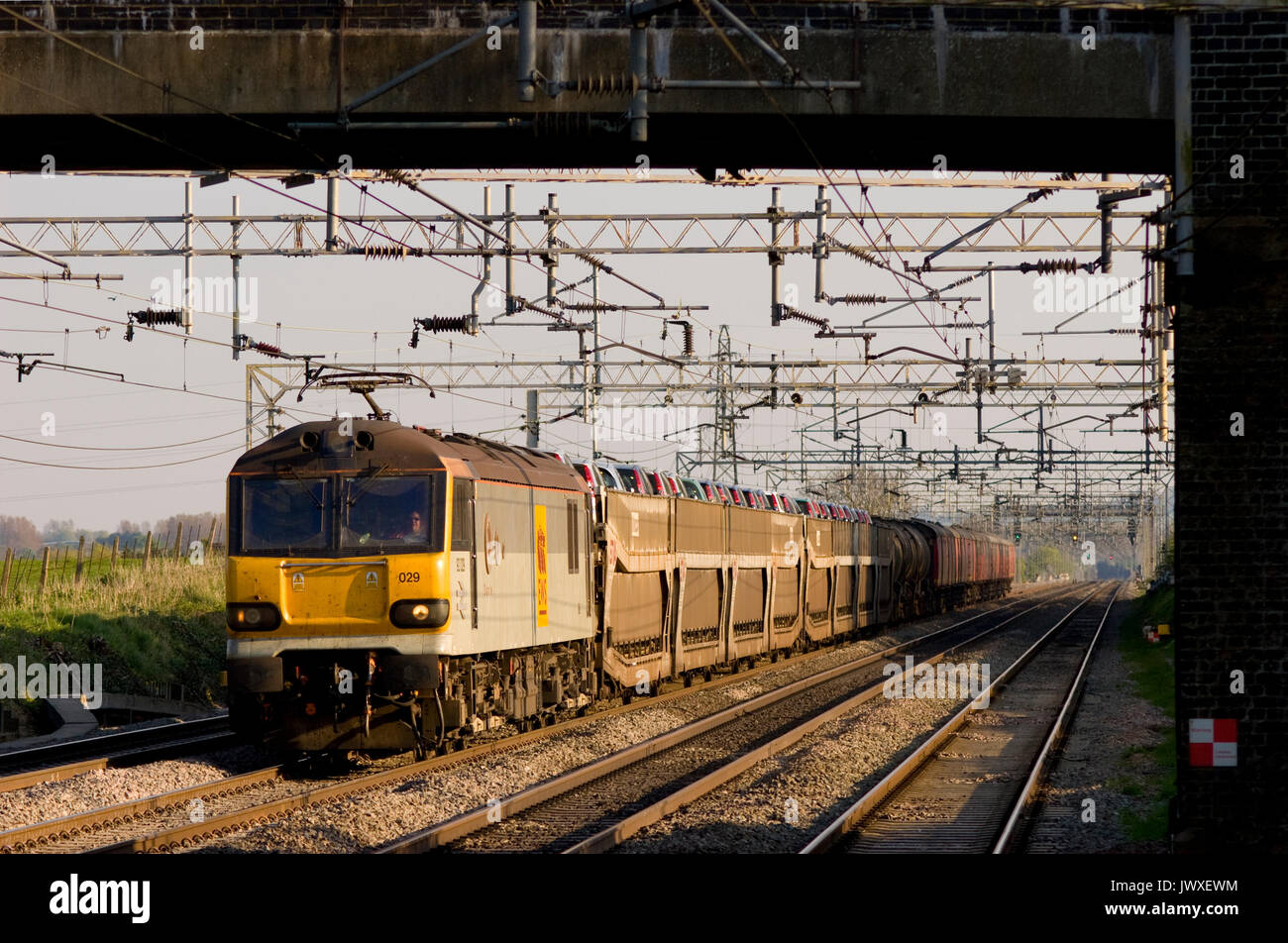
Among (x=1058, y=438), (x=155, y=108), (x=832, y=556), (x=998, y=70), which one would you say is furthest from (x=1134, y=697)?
(x=1058, y=438)

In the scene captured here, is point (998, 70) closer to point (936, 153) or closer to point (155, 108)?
point (936, 153)

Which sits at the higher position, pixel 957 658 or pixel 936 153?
pixel 936 153

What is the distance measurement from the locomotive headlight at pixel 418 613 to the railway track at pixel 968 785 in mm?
4563

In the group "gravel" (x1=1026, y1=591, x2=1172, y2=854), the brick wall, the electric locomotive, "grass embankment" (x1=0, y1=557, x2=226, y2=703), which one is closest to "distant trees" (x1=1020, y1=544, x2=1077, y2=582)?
"grass embankment" (x1=0, y1=557, x2=226, y2=703)

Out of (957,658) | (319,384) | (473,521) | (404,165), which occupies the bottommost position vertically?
(957,658)

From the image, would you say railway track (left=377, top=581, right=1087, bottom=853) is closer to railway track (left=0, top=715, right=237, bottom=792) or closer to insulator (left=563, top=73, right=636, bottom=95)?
railway track (left=0, top=715, right=237, bottom=792)

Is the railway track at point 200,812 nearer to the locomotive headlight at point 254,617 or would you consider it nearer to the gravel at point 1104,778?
the locomotive headlight at point 254,617

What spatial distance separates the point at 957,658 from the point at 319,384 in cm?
2236

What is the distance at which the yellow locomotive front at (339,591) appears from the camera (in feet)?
51.2

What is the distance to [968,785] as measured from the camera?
1650 centimetres

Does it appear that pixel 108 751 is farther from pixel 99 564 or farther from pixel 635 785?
pixel 99 564

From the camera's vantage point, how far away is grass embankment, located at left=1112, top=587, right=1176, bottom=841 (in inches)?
557

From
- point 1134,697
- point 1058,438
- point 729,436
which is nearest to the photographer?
point 1134,697
